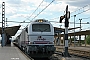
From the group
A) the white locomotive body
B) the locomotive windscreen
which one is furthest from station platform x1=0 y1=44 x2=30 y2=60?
the locomotive windscreen

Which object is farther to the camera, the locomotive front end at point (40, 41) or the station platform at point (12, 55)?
the locomotive front end at point (40, 41)

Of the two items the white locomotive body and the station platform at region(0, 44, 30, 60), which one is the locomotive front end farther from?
the station platform at region(0, 44, 30, 60)

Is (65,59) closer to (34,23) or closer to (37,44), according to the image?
(37,44)

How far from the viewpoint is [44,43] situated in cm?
1908

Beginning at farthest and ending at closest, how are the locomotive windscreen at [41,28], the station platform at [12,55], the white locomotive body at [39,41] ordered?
the locomotive windscreen at [41,28], the white locomotive body at [39,41], the station platform at [12,55]

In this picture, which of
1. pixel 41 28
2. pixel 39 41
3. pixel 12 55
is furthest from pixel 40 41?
pixel 12 55

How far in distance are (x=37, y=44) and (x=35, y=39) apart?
433mm

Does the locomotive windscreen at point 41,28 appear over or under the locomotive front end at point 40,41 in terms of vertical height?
over

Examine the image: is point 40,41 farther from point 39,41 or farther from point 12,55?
point 12,55

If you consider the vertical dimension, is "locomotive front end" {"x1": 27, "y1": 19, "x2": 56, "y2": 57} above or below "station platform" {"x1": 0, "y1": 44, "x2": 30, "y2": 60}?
above

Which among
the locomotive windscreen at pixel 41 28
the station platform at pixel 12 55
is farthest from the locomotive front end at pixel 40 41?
the station platform at pixel 12 55

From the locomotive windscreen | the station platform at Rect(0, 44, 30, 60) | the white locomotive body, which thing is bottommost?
the station platform at Rect(0, 44, 30, 60)

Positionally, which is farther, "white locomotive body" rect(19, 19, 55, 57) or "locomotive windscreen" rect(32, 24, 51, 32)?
"locomotive windscreen" rect(32, 24, 51, 32)

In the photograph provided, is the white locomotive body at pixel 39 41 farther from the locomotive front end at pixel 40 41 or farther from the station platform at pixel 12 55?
the station platform at pixel 12 55
